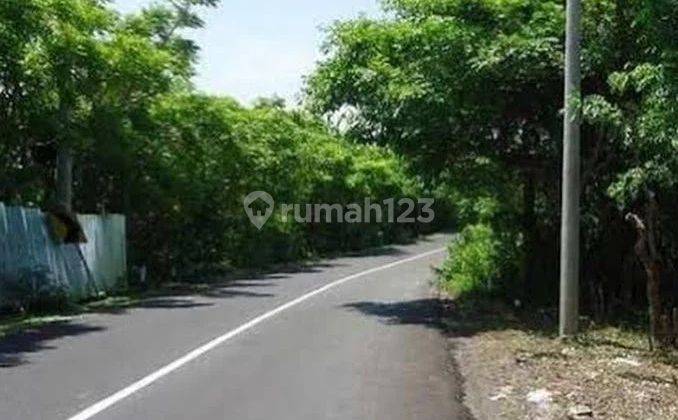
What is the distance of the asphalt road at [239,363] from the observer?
9602mm

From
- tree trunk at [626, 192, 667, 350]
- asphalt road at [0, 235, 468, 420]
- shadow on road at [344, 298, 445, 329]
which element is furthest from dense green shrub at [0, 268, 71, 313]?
tree trunk at [626, 192, 667, 350]

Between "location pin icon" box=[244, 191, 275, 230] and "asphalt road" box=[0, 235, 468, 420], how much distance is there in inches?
665

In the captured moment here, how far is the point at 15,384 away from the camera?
10836 mm

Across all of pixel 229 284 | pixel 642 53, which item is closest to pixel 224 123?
pixel 229 284

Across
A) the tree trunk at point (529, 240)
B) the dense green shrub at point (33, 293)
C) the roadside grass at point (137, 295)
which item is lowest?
the roadside grass at point (137, 295)

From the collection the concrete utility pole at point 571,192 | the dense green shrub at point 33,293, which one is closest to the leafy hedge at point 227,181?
the concrete utility pole at point 571,192

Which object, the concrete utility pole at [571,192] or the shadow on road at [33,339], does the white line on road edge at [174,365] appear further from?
the concrete utility pole at [571,192]

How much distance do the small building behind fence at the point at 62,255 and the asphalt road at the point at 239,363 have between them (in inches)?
77.1

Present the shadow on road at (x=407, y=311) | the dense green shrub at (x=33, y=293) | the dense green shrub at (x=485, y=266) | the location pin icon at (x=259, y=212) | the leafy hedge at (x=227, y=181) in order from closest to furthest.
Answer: the shadow on road at (x=407, y=311) → the dense green shrub at (x=33, y=293) → the dense green shrub at (x=485, y=266) → the leafy hedge at (x=227, y=181) → the location pin icon at (x=259, y=212)

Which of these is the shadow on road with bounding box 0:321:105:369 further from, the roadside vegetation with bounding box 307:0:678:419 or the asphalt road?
the roadside vegetation with bounding box 307:0:678:419

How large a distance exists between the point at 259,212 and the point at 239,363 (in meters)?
28.2

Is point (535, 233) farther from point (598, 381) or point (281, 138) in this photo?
point (281, 138)

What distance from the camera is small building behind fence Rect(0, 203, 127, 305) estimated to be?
19.8 metres

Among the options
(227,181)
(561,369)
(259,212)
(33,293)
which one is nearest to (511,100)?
(561,369)
